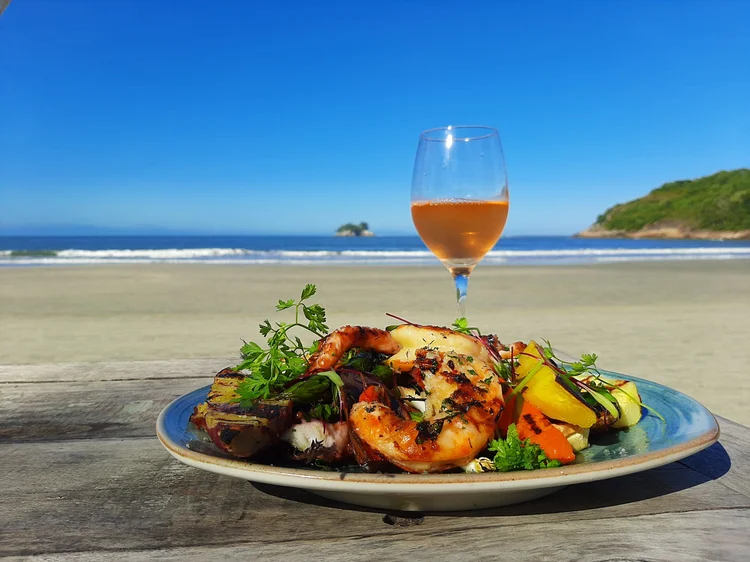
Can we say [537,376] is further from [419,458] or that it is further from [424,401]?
[419,458]

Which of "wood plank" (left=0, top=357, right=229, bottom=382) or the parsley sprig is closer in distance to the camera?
the parsley sprig

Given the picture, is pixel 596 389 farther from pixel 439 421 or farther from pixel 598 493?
pixel 439 421

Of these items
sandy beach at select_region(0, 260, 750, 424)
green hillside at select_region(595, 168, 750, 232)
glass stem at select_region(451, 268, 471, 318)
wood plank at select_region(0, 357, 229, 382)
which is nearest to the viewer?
glass stem at select_region(451, 268, 471, 318)

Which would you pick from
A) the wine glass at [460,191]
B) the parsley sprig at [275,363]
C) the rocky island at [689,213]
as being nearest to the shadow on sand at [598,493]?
the parsley sprig at [275,363]

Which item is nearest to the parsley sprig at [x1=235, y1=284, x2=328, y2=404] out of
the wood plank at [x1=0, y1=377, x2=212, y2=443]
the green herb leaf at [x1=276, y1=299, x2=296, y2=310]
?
the green herb leaf at [x1=276, y1=299, x2=296, y2=310]

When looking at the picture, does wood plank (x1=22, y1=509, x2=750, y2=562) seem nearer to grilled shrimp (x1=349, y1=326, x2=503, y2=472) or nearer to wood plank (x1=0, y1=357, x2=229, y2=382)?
grilled shrimp (x1=349, y1=326, x2=503, y2=472)

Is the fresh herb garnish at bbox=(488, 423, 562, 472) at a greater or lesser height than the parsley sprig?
lesser

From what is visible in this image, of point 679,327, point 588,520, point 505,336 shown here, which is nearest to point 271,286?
point 505,336
